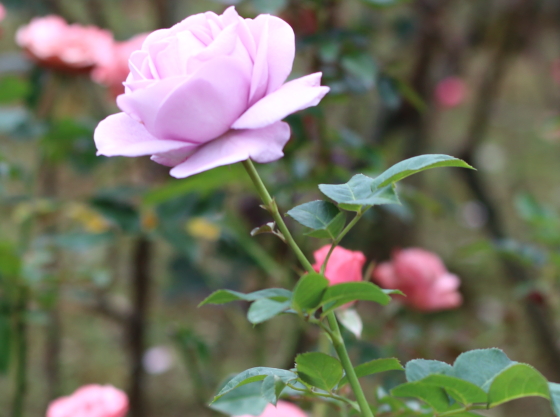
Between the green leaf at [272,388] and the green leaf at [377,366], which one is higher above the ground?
the green leaf at [272,388]

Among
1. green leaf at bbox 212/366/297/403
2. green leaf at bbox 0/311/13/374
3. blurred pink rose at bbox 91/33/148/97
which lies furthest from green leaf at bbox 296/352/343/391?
blurred pink rose at bbox 91/33/148/97

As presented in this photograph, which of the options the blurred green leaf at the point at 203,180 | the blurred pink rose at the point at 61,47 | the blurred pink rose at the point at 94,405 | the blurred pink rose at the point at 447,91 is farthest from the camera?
the blurred pink rose at the point at 447,91

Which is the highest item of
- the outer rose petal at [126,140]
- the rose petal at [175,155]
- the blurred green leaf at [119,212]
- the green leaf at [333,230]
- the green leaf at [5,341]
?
the outer rose petal at [126,140]

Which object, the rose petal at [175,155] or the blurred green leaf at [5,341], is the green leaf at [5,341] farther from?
the rose petal at [175,155]

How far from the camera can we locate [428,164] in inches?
8.3

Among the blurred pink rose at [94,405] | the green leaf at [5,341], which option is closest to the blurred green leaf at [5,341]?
the green leaf at [5,341]

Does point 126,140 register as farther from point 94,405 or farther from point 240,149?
point 94,405

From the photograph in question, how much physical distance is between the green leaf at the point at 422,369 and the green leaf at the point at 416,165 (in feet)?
0.26

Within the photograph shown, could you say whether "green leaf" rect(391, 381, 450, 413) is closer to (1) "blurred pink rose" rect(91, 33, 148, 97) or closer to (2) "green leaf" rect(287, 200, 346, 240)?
(2) "green leaf" rect(287, 200, 346, 240)

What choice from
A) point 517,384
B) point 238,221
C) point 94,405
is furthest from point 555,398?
point 238,221

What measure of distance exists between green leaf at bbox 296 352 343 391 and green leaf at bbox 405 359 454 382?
0.03 meters

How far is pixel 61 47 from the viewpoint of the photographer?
790mm

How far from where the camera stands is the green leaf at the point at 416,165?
0.21 metres

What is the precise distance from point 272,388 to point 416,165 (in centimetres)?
11
